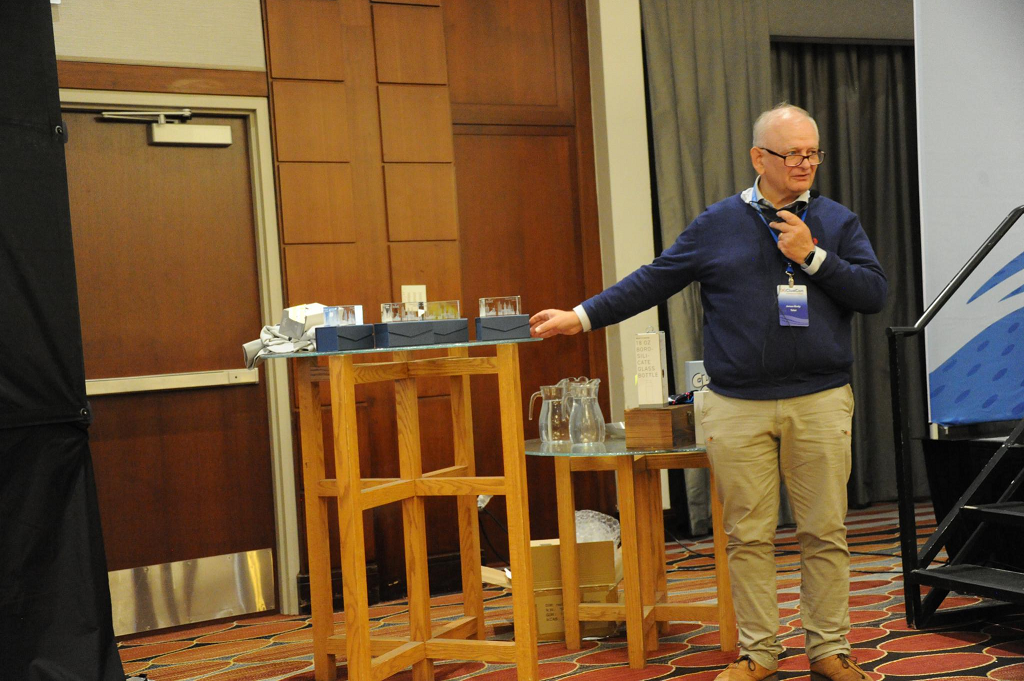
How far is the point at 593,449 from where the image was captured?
335cm

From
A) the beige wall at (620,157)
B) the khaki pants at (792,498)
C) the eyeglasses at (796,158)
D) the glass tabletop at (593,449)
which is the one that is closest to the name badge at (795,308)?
the khaki pants at (792,498)

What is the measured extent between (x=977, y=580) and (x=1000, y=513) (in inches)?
10.7

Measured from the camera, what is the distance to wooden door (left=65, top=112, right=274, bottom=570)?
4.43 metres

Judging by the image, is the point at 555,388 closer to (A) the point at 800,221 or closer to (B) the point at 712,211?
(B) the point at 712,211

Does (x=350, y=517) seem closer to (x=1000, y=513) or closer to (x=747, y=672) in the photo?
(x=747, y=672)

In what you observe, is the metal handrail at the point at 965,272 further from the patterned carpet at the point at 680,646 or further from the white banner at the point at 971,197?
the patterned carpet at the point at 680,646

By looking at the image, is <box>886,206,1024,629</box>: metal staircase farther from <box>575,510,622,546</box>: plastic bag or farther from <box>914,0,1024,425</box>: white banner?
<box>575,510,622,546</box>: plastic bag

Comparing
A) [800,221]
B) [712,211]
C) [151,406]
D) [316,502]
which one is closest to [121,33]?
[151,406]

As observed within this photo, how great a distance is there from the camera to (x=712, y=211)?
10.00ft

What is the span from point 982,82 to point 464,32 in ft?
8.17

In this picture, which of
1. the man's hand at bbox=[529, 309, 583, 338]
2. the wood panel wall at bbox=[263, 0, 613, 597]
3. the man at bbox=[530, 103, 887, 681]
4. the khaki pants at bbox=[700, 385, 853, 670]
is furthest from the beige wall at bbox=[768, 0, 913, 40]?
the khaki pants at bbox=[700, 385, 853, 670]

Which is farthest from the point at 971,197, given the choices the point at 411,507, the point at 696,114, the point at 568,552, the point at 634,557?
the point at 411,507

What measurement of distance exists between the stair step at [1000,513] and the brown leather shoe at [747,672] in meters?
1.03

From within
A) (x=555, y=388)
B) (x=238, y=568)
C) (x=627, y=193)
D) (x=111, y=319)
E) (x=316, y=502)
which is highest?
(x=627, y=193)
